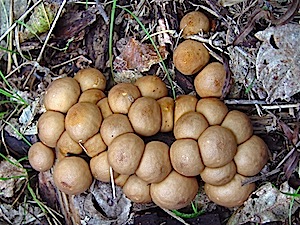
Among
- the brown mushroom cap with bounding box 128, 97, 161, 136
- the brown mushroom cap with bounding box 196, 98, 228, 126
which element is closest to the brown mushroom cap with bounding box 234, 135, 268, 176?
the brown mushroom cap with bounding box 196, 98, 228, 126

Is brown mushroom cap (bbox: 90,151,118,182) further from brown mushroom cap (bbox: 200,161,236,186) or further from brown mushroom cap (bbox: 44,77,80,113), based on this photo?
brown mushroom cap (bbox: 200,161,236,186)

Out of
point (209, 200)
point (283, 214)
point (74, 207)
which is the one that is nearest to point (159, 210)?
point (209, 200)

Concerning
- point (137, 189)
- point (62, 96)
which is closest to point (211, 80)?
point (137, 189)

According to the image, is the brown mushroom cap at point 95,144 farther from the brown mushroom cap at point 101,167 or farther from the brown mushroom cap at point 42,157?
the brown mushroom cap at point 42,157

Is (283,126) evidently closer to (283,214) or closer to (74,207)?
(283,214)

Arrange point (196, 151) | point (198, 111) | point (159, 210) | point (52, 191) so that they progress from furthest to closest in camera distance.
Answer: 1. point (52, 191)
2. point (159, 210)
3. point (198, 111)
4. point (196, 151)

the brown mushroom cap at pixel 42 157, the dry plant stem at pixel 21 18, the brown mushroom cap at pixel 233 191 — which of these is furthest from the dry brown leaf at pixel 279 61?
the dry plant stem at pixel 21 18
